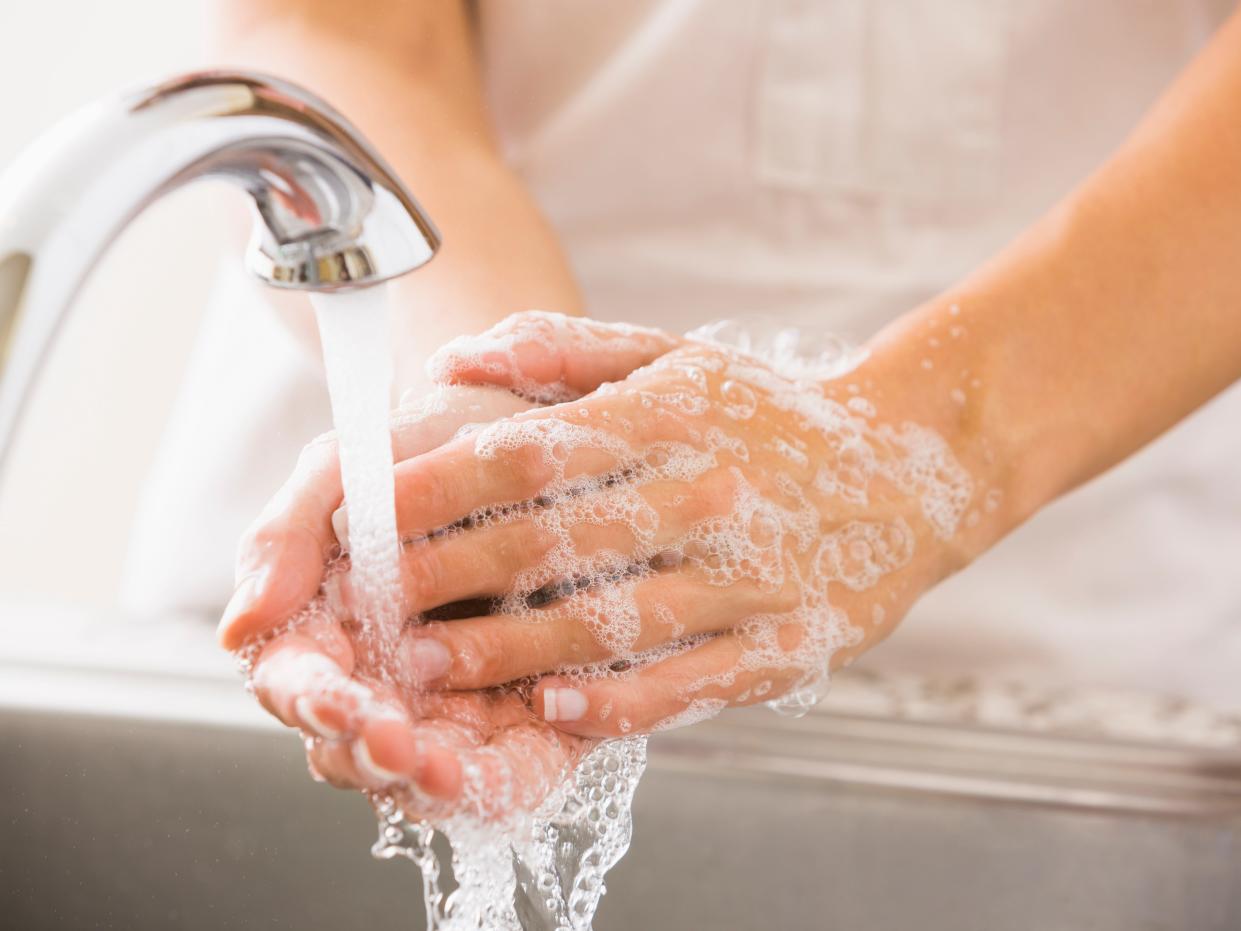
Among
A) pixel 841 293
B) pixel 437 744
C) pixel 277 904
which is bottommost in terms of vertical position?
pixel 277 904

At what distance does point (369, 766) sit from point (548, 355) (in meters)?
0.20

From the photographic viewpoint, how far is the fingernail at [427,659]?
1.29 ft

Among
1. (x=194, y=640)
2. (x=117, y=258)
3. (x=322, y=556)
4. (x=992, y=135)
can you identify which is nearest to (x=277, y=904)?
(x=194, y=640)

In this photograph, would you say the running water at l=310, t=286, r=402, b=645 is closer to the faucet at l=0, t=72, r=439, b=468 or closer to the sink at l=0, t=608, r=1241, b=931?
the faucet at l=0, t=72, r=439, b=468

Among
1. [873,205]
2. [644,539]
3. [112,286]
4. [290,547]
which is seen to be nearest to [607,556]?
[644,539]

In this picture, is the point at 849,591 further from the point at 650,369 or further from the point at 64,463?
the point at 64,463

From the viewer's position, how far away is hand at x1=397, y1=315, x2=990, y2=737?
1.36 feet

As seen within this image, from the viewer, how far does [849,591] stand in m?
0.50

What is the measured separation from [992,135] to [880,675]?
307mm

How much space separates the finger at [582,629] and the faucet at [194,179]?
0.51ft

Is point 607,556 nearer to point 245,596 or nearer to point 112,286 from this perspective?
point 245,596

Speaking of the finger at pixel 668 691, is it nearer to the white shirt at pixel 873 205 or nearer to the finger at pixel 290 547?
the finger at pixel 290 547

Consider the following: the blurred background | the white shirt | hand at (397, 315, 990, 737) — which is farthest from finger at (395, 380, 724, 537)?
the blurred background

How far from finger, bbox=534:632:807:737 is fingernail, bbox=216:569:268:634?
0.32ft
